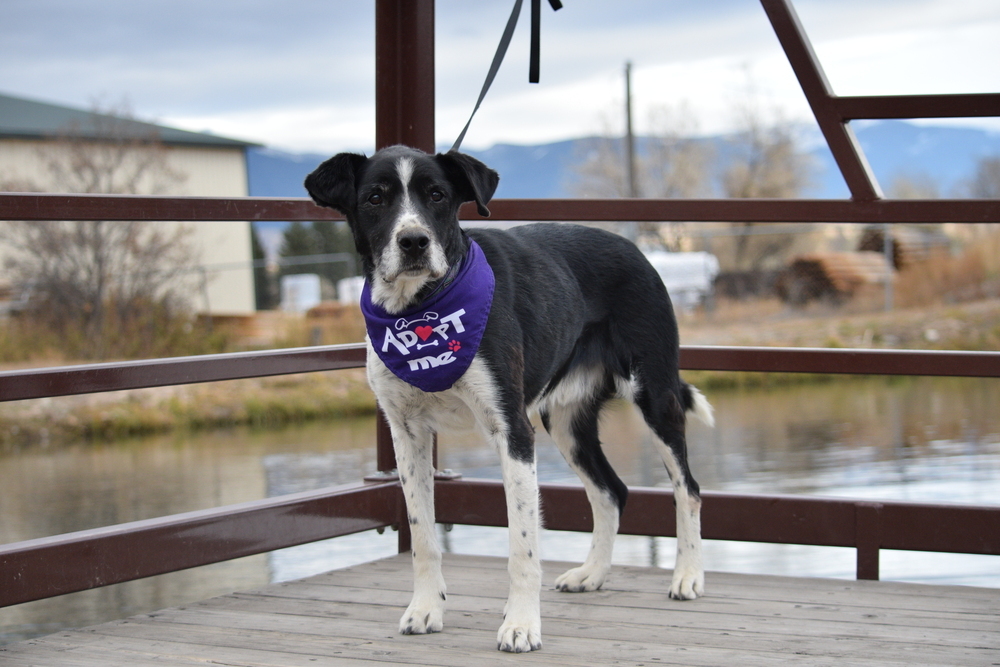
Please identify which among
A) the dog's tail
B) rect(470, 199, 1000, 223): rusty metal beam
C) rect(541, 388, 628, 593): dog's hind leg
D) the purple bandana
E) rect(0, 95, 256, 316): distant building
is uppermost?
rect(0, 95, 256, 316): distant building

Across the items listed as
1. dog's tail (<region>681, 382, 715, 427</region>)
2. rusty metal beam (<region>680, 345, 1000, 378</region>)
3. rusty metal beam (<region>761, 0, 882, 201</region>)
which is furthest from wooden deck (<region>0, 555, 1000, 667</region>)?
rusty metal beam (<region>761, 0, 882, 201</region>)

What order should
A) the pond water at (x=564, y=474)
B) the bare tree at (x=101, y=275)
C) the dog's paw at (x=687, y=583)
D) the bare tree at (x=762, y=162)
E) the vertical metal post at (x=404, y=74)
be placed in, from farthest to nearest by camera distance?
the bare tree at (x=762, y=162) → the bare tree at (x=101, y=275) → the pond water at (x=564, y=474) → the vertical metal post at (x=404, y=74) → the dog's paw at (x=687, y=583)

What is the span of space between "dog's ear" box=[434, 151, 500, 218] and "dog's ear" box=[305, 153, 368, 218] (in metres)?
0.27

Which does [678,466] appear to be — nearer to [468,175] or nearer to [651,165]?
[468,175]

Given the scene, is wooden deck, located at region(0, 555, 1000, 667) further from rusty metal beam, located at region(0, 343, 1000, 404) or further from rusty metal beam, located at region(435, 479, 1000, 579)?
Result: rusty metal beam, located at region(0, 343, 1000, 404)

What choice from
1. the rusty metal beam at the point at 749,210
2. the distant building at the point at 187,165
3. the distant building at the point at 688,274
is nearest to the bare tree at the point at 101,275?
the distant building at the point at 187,165

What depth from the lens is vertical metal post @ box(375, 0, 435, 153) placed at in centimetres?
407

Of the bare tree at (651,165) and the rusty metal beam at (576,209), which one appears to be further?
the bare tree at (651,165)

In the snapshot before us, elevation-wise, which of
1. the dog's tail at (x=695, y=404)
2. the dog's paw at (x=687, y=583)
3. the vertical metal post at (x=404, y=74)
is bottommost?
the dog's paw at (x=687, y=583)

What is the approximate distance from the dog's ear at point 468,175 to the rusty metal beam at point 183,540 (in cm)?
145

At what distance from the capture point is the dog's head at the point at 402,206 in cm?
286

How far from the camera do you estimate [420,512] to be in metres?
3.23

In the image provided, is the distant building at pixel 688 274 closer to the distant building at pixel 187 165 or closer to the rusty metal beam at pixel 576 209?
the distant building at pixel 187 165

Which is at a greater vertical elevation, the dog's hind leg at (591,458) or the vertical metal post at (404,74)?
the vertical metal post at (404,74)
